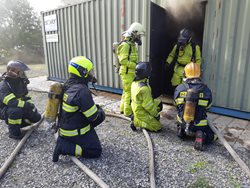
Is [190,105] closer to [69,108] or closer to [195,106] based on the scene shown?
[195,106]

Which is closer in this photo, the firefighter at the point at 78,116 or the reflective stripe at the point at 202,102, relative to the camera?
the firefighter at the point at 78,116

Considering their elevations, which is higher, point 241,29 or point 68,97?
point 241,29

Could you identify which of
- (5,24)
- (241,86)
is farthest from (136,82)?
(5,24)

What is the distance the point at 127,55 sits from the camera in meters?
4.34

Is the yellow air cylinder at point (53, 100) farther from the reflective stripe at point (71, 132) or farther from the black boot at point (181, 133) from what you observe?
the black boot at point (181, 133)

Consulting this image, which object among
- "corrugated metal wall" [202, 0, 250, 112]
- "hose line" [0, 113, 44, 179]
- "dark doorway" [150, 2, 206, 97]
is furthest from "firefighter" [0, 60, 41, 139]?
"corrugated metal wall" [202, 0, 250, 112]

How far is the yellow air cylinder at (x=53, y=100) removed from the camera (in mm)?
2783

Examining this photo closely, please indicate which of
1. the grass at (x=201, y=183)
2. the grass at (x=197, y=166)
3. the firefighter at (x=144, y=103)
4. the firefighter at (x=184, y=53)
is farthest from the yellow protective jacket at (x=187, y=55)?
the grass at (x=201, y=183)

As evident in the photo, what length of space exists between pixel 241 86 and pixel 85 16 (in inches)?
200

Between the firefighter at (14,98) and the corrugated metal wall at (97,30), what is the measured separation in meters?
3.03

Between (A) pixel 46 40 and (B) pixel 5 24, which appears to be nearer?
(A) pixel 46 40

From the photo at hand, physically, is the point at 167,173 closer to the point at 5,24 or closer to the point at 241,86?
the point at 241,86

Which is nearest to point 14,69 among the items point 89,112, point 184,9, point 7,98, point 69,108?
point 7,98

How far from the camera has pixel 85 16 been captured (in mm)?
6844
